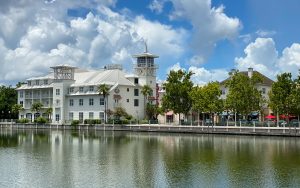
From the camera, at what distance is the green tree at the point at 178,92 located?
304 ft

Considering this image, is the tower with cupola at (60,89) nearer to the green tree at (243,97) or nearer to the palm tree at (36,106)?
the palm tree at (36,106)

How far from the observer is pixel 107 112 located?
10450cm

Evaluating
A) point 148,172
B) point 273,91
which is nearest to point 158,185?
point 148,172

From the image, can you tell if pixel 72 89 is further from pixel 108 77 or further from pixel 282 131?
pixel 282 131

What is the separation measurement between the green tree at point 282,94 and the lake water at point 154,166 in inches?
777

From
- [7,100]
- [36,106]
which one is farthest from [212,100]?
[7,100]

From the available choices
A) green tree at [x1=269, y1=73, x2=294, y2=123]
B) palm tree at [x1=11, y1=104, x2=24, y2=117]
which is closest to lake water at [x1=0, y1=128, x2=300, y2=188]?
green tree at [x1=269, y1=73, x2=294, y2=123]

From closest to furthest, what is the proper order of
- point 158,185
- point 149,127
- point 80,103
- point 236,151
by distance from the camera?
point 158,185 < point 236,151 < point 149,127 < point 80,103

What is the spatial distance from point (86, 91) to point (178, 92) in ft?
93.8

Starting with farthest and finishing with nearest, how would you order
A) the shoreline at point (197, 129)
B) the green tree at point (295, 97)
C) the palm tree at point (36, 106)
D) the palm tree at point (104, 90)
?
1. the palm tree at point (36, 106)
2. the palm tree at point (104, 90)
3. the green tree at point (295, 97)
4. the shoreline at point (197, 129)

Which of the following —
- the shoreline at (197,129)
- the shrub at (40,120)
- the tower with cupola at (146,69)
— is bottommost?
the shoreline at (197,129)

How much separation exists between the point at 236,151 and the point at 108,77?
2620 inches

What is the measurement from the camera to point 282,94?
249 ft

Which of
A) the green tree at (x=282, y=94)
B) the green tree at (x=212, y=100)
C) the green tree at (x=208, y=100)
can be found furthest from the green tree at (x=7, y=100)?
the green tree at (x=282, y=94)
